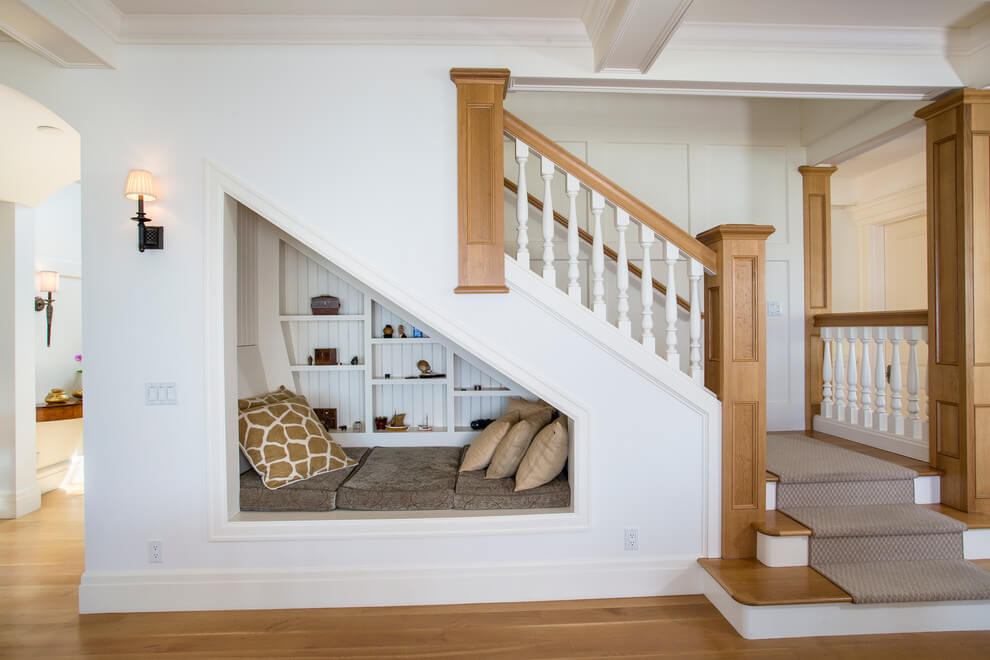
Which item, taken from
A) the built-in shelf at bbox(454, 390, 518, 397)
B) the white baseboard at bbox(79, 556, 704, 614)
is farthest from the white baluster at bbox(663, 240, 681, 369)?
the built-in shelf at bbox(454, 390, 518, 397)

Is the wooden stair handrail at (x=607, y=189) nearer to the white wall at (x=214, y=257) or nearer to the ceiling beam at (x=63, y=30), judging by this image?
the white wall at (x=214, y=257)

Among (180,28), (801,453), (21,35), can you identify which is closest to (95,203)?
(21,35)

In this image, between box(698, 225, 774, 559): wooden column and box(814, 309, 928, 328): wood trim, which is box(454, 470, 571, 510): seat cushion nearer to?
box(698, 225, 774, 559): wooden column

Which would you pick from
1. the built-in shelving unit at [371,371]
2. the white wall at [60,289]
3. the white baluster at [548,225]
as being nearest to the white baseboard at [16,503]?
the white wall at [60,289]

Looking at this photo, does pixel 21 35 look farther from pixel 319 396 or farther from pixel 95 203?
pixel 319 396

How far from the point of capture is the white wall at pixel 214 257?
8.33 feet

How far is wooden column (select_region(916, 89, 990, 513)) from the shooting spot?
2709 mm

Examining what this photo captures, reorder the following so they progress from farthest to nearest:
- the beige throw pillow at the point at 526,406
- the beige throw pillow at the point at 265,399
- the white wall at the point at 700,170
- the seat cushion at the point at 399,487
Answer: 1. the white wall at the point at 700,170
2. the beige throw pillow at the point at 526,406
3. the beige throw pillow at the point at 265,399
4. the seat cushion at the point at 399,487

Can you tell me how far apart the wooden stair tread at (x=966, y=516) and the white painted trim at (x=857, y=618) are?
47cm

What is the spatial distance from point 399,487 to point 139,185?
78.4 inches

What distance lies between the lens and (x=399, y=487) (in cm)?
268

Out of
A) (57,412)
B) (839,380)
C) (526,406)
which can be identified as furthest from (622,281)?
(57,412)

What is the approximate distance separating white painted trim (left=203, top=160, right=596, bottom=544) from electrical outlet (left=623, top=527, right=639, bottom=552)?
223 millimetres

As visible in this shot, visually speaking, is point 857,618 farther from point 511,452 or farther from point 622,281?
point 622,281
